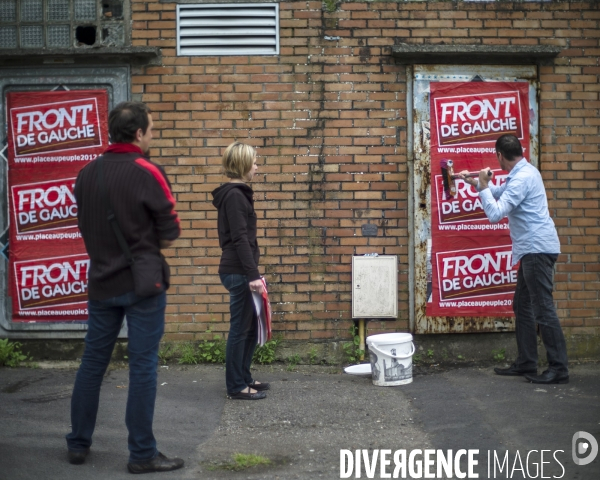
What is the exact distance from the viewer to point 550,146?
712 centimetres

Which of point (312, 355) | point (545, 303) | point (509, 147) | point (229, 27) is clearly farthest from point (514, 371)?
point (229, 27)

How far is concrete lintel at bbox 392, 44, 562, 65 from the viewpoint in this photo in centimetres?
690

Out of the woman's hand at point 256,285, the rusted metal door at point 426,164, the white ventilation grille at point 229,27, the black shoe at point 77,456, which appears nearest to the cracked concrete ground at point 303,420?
the black shoe at point 77,456

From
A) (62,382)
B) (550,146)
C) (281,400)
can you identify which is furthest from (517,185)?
(62,382)

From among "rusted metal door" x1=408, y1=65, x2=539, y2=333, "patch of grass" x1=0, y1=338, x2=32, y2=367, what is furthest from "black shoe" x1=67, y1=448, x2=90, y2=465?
"rusted metal door" x1=408, y1=65, x2=539, y2=333

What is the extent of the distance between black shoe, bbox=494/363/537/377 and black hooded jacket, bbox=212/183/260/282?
2.43m

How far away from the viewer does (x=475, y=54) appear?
22.9 feet

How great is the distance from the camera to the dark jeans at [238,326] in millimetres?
5820

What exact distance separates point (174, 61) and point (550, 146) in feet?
11.4

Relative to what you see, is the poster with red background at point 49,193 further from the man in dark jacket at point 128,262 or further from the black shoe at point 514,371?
the black shoe at point 514,371

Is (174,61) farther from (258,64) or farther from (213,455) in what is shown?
(213,455)

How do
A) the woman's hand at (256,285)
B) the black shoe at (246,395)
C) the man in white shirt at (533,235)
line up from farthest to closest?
1. the man in white shirt at (533,235)
2. the black shoe at (246,395)
3. the woman's hand at (256,285)

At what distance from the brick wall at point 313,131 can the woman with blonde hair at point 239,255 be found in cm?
118

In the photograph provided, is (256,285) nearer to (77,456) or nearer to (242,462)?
(242,462)
